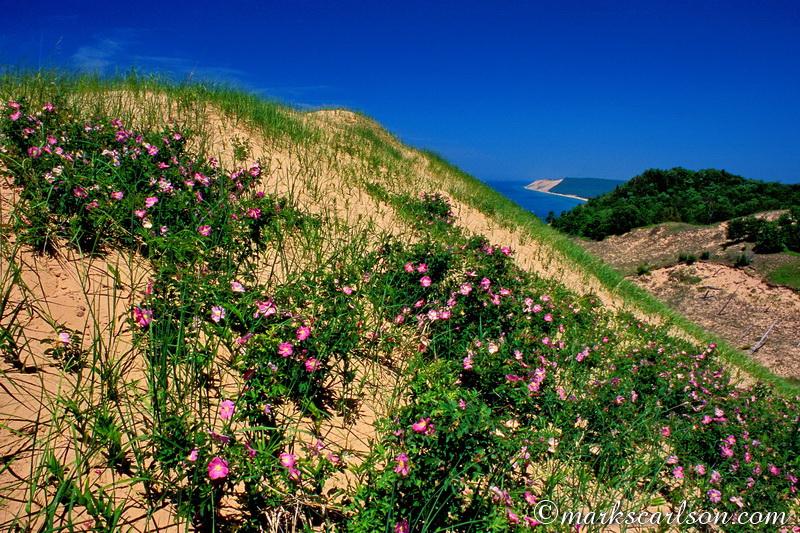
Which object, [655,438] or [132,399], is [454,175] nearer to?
[655,438]

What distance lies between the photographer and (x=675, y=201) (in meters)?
23.8

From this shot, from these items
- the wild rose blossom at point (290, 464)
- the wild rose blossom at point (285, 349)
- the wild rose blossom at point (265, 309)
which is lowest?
the wild rose blossom at point (290, 464)

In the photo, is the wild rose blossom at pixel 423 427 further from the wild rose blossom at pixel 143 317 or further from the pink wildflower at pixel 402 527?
the wild rose blossom at pixel 143 317

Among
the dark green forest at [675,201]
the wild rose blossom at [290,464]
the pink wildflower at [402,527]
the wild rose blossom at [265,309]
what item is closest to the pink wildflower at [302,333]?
the wild rose blossom at [265,309]

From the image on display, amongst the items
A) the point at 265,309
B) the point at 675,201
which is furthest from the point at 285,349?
the point at 675,201

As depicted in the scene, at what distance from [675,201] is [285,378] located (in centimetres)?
2792

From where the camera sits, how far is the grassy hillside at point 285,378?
1701mm

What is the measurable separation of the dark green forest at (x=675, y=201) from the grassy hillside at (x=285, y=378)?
18.3 m

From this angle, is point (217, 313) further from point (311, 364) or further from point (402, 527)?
point (402, 527)

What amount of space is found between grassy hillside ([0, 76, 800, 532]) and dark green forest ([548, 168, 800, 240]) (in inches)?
722

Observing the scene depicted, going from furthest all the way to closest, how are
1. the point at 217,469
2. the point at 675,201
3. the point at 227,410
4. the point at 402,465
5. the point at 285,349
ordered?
the point at 675,201 < the point at 285,349 < the point at 227,410 < the point at 402,465 < the point at 217,469

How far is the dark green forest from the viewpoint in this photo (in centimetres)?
2038

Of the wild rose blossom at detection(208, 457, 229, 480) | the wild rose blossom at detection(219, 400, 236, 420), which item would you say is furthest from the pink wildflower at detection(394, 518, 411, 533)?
the wild rose blossom at detection(219, 400, 236, 420)

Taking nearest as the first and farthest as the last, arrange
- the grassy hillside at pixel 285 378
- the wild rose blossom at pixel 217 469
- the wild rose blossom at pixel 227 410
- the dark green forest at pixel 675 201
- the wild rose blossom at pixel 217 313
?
the wild rose blossom at pixel 217 469, the grassy hillside at pixel 285 378, the wild rose blossom at pixel 227 410, the wild rose blossom at pixel 217 313, the dark green forest at pixel 675 201
